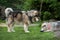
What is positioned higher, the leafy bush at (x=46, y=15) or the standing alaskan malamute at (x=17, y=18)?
the standing alaskan malamute at (x=17, y=18)

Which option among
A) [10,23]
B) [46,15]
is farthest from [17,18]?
[46,15]

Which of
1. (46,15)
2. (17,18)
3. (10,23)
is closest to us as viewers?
(17,18)

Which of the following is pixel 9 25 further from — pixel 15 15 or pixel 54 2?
pixel 54 2

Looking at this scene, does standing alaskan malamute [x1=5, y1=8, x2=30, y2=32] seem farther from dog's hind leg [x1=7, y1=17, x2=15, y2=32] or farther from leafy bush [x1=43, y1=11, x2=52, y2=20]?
leafy bush [x1=43, y1=11, x2=52, y2=20]

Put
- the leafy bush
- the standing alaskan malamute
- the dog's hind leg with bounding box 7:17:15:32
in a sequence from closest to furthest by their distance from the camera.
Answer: the standing alaskan malamute, the dog's hind leg with bounding box 7:17:15:32, the leafy bush

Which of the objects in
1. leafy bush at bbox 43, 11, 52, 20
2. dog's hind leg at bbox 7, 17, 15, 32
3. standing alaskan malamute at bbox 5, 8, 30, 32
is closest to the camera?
standing alaskan malamute at bbox 5, 8, 30, 32

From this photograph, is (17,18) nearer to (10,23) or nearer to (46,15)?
(10,23)

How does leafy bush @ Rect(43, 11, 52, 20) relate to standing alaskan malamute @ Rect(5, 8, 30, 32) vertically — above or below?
below

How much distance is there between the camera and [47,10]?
54.8 feet

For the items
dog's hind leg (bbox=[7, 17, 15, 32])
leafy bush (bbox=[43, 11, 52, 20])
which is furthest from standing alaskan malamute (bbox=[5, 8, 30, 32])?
leafy bush (bbox=[43, 11, 52, 20])

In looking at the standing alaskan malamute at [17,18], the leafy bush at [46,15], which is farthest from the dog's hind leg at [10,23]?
the leafy bush at [46,15]

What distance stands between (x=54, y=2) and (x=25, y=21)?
4.59 m

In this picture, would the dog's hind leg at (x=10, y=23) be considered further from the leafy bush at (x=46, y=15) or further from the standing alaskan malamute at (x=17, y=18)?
the leafy bush at (x=46, y=15)

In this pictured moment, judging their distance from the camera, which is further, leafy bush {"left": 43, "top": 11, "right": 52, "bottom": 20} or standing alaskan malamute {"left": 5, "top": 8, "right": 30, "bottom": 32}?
leafy bush {"left": 43, "top": 11, "right": 52, "bottom": 20}
